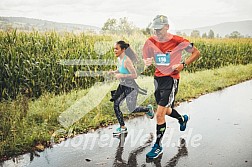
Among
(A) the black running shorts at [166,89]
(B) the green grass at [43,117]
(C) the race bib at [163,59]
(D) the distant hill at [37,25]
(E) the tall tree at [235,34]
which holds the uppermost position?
(D) the distant hill at [37,25]

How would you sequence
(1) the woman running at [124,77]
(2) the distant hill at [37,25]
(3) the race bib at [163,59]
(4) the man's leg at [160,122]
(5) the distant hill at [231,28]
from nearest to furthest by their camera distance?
(4) the man's leg at [160,122], (3) the race bib at [163,59], (1) the woman running at [124,77], (2) the distant hill at [37,25], (5) the distant hill at [231,28]

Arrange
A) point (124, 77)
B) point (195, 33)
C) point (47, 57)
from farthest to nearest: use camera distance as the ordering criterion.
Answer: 1. point (195, 33)
2. point (47, 57)
3. point (124, 77)

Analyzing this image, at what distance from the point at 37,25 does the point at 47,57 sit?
672 mm

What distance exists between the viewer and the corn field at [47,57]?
16.5 feet

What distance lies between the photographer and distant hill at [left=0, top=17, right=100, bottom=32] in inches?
180

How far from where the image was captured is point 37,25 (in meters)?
4.98

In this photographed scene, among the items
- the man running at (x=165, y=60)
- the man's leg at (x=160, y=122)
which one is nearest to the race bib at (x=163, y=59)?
the man running at (x=165, y=60)

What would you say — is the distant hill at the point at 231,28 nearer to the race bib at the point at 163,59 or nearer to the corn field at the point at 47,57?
the corn field at the point at 47,57

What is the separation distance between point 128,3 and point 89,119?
187 cm

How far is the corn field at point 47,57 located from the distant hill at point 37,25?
232 mm

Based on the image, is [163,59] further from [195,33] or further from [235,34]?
[235,34]

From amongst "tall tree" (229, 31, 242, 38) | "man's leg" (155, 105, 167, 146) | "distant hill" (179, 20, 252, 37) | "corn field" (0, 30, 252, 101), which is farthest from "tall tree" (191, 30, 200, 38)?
"man's leg" (155, 105, 167, 146)

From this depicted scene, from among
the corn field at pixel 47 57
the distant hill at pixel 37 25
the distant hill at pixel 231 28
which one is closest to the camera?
the distant hill at pixel 37 25

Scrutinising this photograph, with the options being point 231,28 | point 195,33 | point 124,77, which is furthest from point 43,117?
point 231,28
